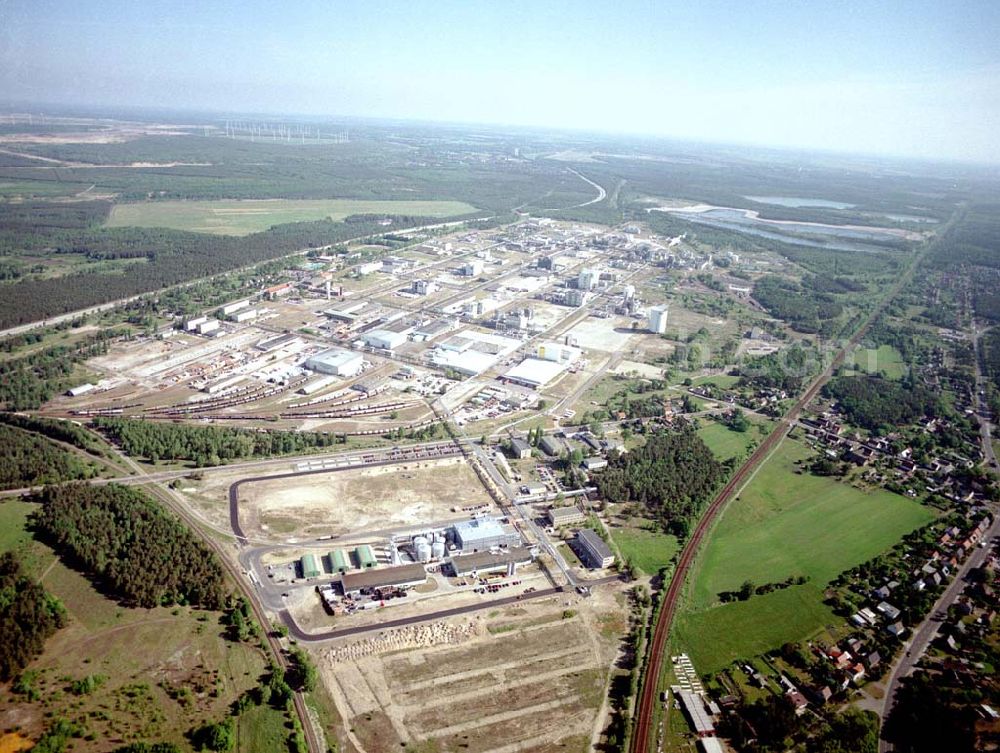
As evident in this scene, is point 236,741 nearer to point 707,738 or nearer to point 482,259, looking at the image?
point 707,738

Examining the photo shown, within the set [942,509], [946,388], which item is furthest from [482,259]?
[942,509]

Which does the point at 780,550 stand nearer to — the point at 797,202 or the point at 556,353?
the point at 556,353

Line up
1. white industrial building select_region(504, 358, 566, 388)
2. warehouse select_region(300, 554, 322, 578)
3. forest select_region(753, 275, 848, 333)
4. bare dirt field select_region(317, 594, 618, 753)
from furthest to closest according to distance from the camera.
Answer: forest select_region(753, 275, 848, 333), white industrial building select_region(504, 358, 566, 388), warehouse select_region(300, 554, 322, 578), bare dirt field select_region(317, 594, 618, 753)

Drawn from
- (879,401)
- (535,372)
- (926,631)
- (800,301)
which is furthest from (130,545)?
(800,301)

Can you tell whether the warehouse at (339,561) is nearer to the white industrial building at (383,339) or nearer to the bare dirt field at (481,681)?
the bare dirt field at (481,681)

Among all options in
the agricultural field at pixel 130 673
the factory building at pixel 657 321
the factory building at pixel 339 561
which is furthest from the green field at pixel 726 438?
the agricultural field at pixel 130 673


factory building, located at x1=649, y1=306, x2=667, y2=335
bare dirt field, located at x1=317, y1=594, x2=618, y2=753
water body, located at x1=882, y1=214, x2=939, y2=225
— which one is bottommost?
bare dirt field, located at x1=317, y1=594, x2=618, y2=753

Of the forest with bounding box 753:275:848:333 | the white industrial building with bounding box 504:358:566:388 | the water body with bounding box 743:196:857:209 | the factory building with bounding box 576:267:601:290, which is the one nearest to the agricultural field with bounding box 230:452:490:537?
the white industrial building with bounding box 504:358:566:388

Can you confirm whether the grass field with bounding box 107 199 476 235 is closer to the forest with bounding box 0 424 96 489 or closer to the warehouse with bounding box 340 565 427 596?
the forest with bounding box 0 424 96 489
